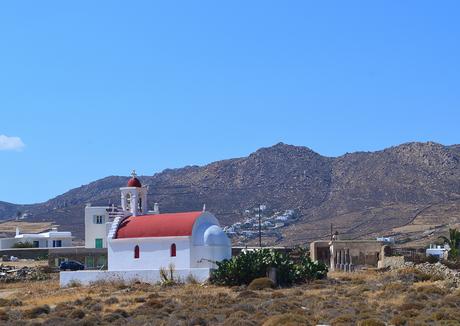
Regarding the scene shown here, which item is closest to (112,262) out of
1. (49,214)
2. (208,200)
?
(208,200)

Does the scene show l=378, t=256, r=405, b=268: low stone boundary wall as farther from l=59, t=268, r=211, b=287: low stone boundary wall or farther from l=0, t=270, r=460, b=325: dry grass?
l=59, t=268, r=211, b=287: low stone boundary wall

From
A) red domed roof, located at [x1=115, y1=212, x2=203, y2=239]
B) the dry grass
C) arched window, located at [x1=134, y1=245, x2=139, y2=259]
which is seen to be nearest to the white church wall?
arched window, located at [x1=134, y1=245, x2=139, y2=259]

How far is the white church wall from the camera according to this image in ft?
154

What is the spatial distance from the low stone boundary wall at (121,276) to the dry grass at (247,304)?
729 millimetres

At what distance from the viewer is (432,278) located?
141 ft

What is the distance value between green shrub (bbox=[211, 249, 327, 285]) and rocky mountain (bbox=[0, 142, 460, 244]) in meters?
66.1

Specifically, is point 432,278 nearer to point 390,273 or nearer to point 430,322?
point 390,273

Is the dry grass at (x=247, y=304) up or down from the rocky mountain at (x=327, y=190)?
down

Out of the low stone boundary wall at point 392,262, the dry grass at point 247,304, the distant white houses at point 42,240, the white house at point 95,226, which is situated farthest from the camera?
the distant white houses at point 42,240

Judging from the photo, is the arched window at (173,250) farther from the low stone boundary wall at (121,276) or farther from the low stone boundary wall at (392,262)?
the low stone boundary wall at (392,262)

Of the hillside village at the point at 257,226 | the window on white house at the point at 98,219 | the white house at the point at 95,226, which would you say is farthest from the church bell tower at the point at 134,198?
the hillside village at the point at 257,226

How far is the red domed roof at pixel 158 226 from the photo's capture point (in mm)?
47237

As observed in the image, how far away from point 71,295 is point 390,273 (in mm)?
16653

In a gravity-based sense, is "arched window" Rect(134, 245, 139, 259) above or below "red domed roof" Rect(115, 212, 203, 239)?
below
